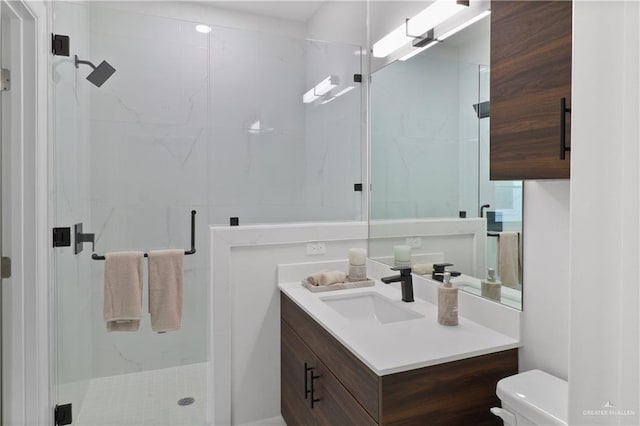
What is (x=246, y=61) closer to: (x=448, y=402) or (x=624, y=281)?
(x=448, y=402)

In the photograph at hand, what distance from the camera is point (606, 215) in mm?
260

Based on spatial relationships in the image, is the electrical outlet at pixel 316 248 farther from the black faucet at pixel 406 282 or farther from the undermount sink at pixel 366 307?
the black faucet at pixel 406 282

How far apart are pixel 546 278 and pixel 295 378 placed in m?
1.19

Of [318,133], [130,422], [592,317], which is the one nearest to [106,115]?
[318,133]

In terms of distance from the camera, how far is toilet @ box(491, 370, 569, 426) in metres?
1.00

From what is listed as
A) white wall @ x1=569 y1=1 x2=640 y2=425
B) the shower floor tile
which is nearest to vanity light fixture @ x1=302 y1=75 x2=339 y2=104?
the shower floor tile

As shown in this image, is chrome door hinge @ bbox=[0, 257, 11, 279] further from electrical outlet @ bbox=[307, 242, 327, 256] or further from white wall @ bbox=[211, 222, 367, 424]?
electrical outlet @ bbox=[307, 242, 327, 256]

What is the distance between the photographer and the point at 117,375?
7.98ft

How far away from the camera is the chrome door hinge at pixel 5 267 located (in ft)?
5.17

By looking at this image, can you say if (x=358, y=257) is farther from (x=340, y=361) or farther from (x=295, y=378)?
(x=340, y=361)

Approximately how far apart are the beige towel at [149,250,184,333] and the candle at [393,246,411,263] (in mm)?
1104

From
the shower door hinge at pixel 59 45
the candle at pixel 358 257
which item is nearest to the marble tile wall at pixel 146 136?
A: the shower door hinge at pixel 59 45

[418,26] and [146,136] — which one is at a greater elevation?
[418,26]

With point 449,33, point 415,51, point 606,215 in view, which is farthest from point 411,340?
point 415,51
